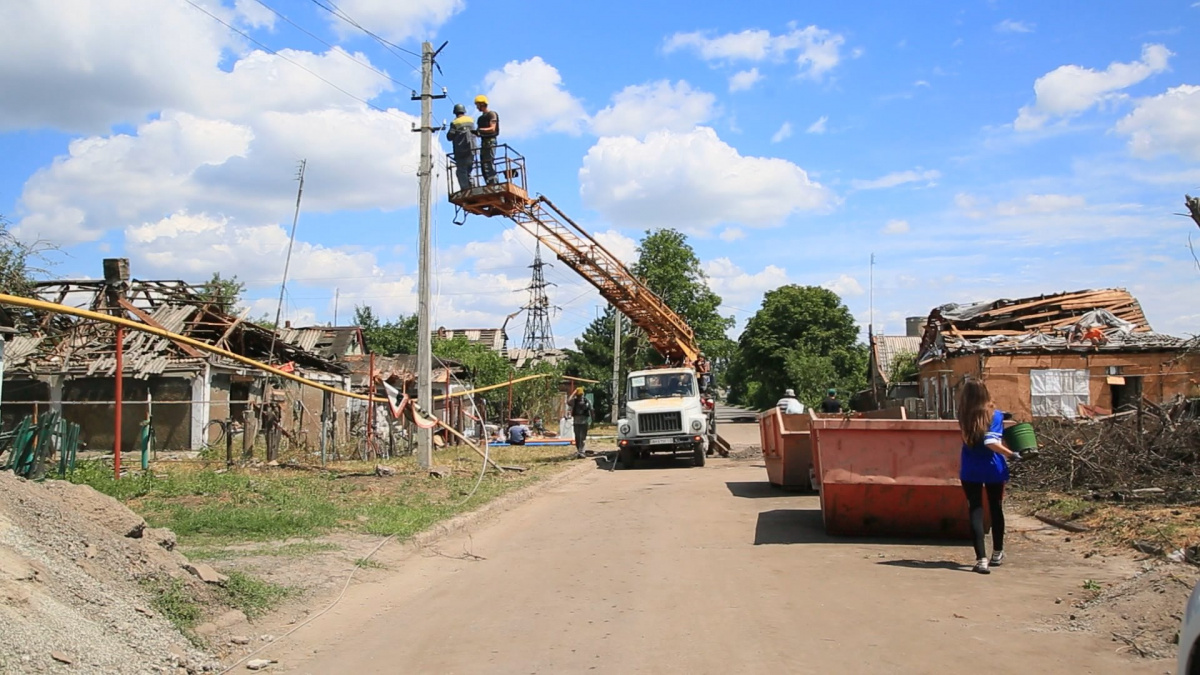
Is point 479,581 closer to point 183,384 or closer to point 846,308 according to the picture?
point 183,384

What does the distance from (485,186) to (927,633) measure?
16384 mm

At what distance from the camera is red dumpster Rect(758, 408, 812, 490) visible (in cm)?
1458

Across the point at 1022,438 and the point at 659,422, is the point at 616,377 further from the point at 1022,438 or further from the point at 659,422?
the point at 1022,438

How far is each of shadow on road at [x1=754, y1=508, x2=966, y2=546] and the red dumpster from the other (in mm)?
1799

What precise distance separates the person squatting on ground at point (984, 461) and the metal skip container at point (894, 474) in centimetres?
118

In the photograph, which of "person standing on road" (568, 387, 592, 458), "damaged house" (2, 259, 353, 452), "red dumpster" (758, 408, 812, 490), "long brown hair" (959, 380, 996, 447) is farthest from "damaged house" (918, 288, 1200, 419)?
"damaged house" (2, 259, 353, 452)

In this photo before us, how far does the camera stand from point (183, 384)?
23.1 metres

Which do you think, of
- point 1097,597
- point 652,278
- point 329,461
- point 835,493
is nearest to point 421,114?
point 329,461

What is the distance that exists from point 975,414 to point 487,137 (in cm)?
1426

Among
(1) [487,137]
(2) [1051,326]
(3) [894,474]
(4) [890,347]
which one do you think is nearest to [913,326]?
(4) [890,347]

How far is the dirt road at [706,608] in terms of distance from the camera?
18.6ft

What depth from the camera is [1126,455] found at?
12805 millimetres

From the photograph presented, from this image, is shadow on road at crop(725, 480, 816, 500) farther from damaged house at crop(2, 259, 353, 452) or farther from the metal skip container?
damaged house at crop(2, 259, 353, 452)

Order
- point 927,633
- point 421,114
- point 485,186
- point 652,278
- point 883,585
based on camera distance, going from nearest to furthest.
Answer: point 927,633 < point 883,585 < point 421,114 < point 485,186 < point 652,278
